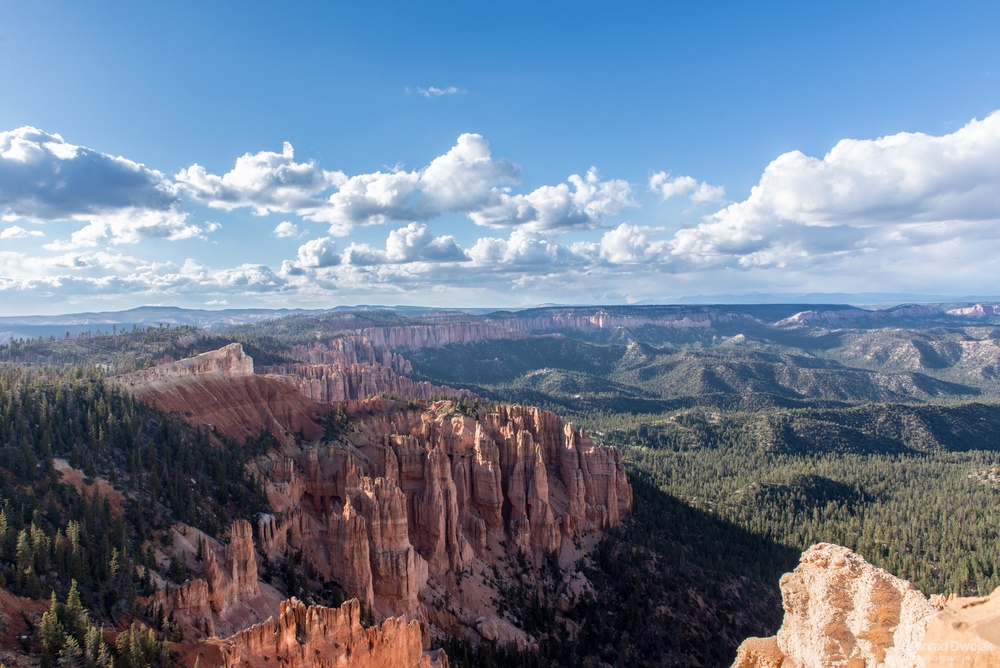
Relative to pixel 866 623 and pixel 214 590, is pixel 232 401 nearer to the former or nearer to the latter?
pixel 214 590

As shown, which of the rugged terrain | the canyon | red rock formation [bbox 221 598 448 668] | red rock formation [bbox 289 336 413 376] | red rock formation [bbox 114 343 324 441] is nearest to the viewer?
red rock formation [bbox 221 598 448 668]

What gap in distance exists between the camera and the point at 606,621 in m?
50.5

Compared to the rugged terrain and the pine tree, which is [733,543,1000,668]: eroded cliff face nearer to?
the rugged terrain

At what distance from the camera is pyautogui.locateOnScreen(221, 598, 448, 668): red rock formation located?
25062 millimetres

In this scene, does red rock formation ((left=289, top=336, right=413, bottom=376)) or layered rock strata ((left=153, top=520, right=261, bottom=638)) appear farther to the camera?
red rock formation ((left=289, top=336, right=413, bottom=376))

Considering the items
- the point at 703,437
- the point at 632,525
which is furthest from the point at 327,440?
the point at 703,437

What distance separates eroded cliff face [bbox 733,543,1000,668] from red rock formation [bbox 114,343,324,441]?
48.0m

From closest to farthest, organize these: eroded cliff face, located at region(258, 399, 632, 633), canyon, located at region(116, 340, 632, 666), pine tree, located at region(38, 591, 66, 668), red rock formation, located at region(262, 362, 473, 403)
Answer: pine tree, located at region(38, 591, 66, 668) → canyon, located at region(116, 340, 632, 666) → eroded cliff face, located at region(258, 399, 632, 633) → red rock formation, located at region(262, 362, 473, 403)

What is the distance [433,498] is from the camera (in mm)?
50625

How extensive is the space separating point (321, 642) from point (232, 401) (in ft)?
118

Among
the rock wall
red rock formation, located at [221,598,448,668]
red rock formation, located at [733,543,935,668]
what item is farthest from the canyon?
red rock formation, located at [733,543,935,668]

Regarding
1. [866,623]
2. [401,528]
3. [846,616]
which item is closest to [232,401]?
[401,528]

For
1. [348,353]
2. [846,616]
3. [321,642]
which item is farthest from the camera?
[348,353]

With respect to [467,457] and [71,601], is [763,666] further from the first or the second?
[467,457]
